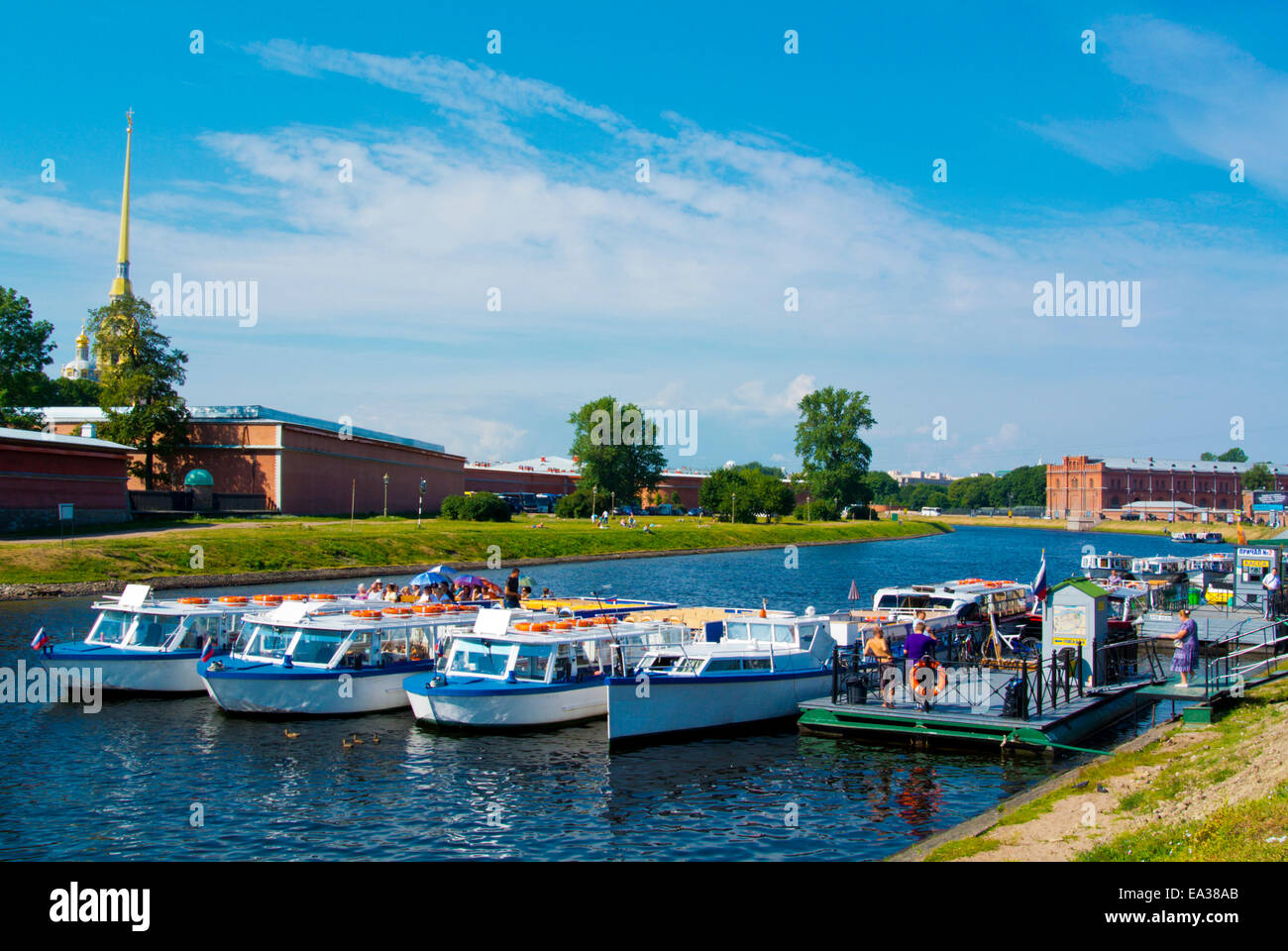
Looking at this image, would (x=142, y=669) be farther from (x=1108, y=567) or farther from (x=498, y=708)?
(x=1108, y=567)

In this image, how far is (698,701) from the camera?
2581 cm

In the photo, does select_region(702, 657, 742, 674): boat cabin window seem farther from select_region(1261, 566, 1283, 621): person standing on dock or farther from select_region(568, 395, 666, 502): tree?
select_region(568, 395, 666, 502): tree

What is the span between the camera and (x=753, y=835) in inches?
730

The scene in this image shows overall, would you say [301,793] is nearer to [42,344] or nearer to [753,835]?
[753,835]

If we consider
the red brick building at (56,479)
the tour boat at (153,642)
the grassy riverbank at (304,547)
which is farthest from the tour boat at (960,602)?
the red brick building at (56,479)

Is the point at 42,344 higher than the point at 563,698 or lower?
higher

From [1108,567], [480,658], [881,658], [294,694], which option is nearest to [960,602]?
[881,658]

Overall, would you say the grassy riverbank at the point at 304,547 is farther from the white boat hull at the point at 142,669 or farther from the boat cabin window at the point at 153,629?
the white boat hull at the point at 142,669

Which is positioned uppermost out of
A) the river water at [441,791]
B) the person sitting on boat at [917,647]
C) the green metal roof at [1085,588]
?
the green metal roof at [1085,588]

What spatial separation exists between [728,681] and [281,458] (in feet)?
228

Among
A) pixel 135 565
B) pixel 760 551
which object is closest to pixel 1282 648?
pixel 135 565

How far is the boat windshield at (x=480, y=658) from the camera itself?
1053 inches

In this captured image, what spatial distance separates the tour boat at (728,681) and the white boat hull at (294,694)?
704 cm
